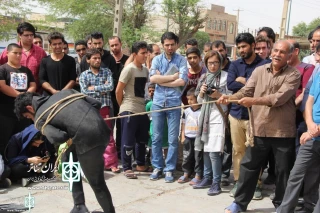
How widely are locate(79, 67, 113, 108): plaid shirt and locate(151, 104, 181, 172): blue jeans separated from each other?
72cm

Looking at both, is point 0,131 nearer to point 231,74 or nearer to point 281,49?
point 231,74

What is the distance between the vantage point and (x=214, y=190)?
16.0 ft

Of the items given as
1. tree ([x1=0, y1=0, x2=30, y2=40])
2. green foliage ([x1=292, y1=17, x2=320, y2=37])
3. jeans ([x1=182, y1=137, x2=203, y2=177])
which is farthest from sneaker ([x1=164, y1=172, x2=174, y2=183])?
green foliage ([x1=292, y1=17, x2=320, y2=37])

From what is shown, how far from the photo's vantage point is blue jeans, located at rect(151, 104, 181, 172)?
541 cm

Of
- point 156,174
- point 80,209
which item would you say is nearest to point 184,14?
point 156,174

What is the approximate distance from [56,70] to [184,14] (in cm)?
2541

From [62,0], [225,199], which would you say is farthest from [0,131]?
[62,0]

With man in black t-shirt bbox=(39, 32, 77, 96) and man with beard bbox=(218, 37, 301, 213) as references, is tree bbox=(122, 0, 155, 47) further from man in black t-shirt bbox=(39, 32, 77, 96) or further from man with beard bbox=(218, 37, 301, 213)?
man with beard bbox=(218, 37, 301, 213)

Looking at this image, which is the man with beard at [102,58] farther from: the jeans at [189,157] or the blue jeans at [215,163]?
the blue jeans at [215,163]

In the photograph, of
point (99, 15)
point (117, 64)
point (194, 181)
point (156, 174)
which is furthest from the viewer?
point (99, 15)

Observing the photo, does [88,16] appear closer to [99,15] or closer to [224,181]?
[99,15]

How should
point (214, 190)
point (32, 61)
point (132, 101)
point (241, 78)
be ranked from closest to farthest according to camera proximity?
1. point (241, 78)
2. point (214, 190)
3. point (132, 101)
4. point (32, 61)

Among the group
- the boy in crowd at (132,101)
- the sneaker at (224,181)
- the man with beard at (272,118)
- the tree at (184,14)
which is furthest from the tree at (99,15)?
the man with beard at (272,118)

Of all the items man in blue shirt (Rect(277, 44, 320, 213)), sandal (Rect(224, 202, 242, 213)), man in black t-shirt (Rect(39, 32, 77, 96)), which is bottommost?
sandal (Rect(224, 202, 242, 213))
